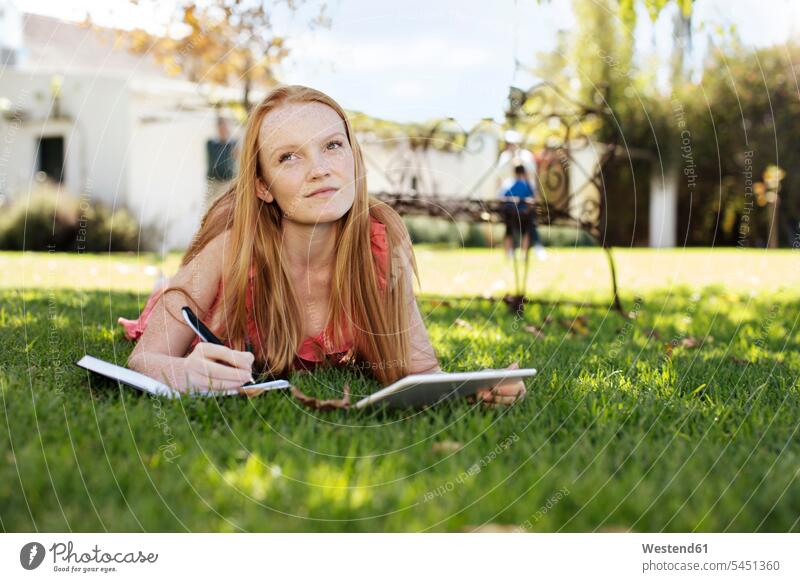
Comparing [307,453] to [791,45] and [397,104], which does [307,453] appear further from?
[791,45]

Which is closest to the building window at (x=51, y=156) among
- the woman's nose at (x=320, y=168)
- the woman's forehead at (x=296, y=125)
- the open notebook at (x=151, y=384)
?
the woman's forehead at (x=296, y=125)

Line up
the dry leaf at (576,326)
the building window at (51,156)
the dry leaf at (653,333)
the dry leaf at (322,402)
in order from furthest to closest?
the building window at (51,156) < the dry leaf at (576,326) < the dry leaf at (653,333) < the dry leaf at (322,402)

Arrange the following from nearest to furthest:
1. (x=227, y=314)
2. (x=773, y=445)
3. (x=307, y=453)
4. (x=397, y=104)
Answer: (x=307, y=453) < (x=773, y=445) < (x=227, y=314) < (x=397, y=104)

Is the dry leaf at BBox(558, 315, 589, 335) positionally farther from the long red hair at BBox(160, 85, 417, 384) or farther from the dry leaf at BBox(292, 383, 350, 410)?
the dry leaf at BBox(292, 383, 350, 410)

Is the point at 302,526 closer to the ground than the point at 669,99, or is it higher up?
closer to the ground

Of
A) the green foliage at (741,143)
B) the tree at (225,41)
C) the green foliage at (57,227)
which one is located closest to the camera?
the tree at (225,41)

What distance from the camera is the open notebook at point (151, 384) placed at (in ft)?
7.59

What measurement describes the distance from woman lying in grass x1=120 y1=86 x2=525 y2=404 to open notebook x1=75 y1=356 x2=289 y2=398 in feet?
0.46

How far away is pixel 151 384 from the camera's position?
7.69ft

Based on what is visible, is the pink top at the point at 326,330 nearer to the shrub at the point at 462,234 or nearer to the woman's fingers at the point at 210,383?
the woman's fingers at the point at 210,383

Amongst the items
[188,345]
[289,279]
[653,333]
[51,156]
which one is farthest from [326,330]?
[51,156]
